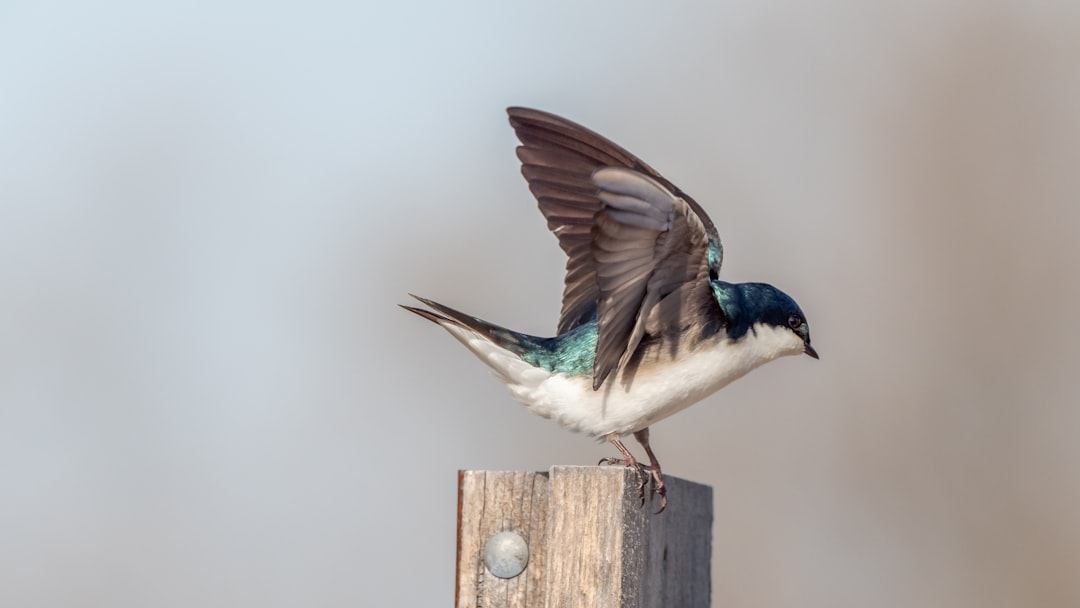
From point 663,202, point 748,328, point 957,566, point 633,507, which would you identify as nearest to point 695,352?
point 748,328

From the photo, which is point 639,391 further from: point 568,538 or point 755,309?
point 568,538

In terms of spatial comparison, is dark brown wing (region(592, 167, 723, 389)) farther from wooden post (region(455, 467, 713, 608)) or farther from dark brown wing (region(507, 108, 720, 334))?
wooden post (region(455, 467, 713, 608))

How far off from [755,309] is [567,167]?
43 centimetres

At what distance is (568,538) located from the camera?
1766mm

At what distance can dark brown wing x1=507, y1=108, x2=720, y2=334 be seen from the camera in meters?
2.21

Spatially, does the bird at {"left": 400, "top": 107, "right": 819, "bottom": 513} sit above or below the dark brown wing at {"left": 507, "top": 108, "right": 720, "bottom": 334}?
below

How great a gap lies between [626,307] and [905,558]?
244 cm

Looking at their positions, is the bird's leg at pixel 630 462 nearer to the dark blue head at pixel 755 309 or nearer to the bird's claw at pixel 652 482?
the bird's claw at pixel 652 482

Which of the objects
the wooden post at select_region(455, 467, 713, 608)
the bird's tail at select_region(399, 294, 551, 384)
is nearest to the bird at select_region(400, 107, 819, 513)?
the bird's tail at select_region(399, 294, 551, 384)

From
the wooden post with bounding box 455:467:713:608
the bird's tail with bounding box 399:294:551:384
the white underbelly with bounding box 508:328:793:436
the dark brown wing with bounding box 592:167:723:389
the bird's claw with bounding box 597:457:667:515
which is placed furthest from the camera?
the bird's tail with bounding box 399:294:551:384

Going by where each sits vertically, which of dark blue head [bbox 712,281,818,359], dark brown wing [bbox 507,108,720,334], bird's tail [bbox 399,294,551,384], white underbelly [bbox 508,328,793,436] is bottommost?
white underbelly [bbox 508,328,793,436]

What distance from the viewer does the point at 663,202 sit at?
1.97 metres

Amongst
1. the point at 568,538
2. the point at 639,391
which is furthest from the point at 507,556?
the point at 639,391

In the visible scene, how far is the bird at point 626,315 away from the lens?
204cm
